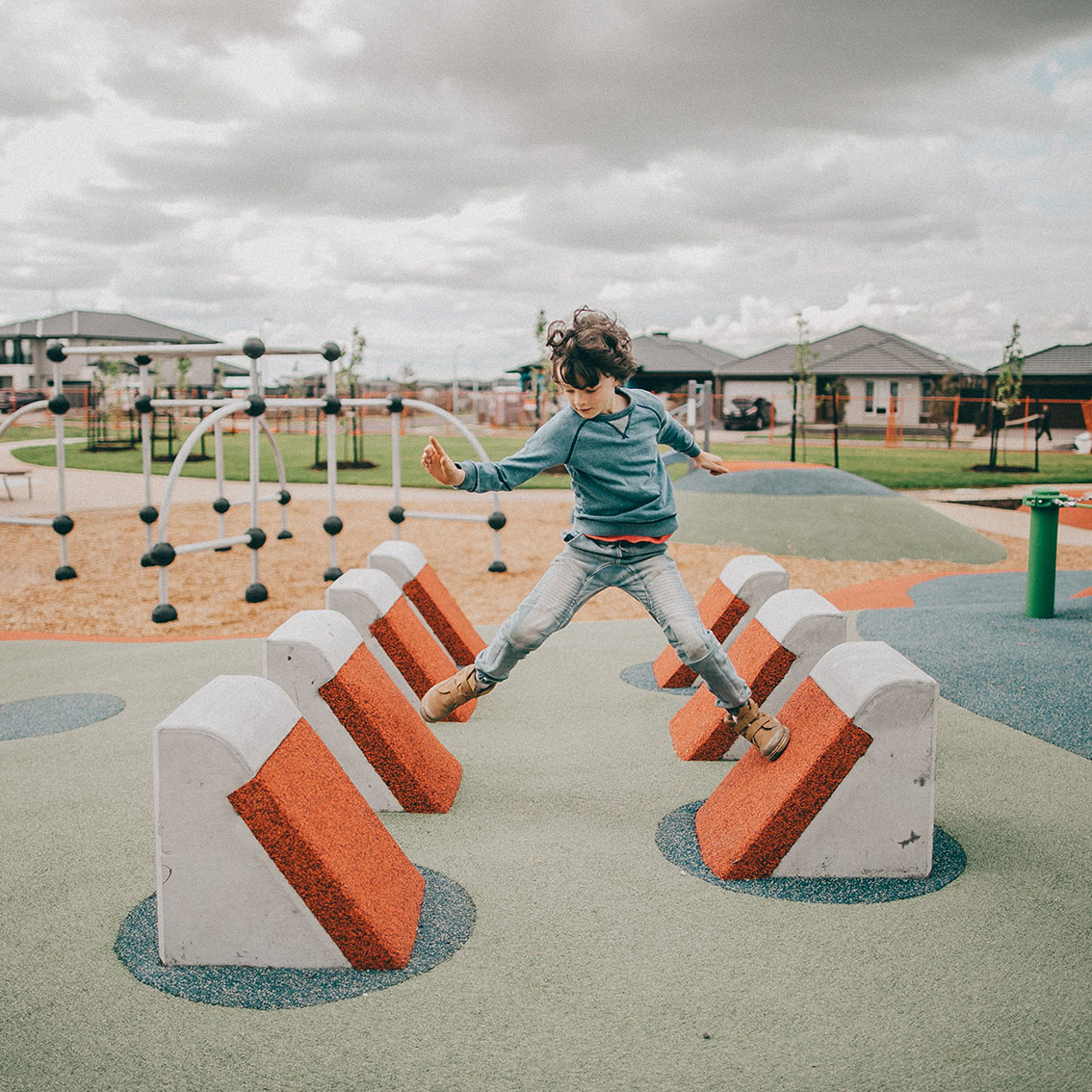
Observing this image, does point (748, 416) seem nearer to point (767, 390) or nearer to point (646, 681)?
point (767, 390)

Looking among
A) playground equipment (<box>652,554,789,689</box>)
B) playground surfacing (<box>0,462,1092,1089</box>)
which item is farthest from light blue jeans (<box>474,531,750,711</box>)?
playground equipment (<box>652,554,789,689</box>)

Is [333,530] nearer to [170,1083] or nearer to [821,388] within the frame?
[170,1083]

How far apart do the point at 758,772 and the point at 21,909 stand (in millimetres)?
2312

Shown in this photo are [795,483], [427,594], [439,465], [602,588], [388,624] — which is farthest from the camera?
[795,483]

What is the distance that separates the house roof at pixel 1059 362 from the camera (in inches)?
1833

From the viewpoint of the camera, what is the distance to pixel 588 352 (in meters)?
3.33

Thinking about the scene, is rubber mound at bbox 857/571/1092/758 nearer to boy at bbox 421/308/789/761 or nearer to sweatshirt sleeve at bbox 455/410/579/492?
boy at bbox 421/308/789/761

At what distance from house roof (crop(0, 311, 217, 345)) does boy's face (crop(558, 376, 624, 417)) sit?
74.0 meters

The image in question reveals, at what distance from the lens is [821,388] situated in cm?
4953

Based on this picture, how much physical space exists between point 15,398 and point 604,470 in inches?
1991

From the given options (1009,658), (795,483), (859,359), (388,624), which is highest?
(859,359)

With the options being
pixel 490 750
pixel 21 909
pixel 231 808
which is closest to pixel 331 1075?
pixel 231 808

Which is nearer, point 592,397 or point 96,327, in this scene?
point 592,397

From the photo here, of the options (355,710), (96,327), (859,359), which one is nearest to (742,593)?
(355,710)
